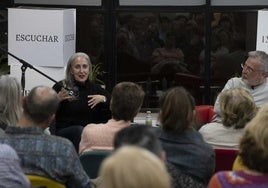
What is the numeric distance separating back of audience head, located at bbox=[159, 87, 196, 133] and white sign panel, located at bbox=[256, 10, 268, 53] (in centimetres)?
333

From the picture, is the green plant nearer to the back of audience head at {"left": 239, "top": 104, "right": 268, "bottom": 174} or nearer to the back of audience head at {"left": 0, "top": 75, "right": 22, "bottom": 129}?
the back of audience head at {"left": 0, "top": 75, "right": 22, "bottom": 129}

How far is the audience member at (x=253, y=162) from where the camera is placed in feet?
9.29

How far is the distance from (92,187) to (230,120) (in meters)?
1.09

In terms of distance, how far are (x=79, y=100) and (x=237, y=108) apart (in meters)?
2.08

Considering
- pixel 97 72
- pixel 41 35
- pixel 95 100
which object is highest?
pixel 41 35

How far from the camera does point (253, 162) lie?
9.36 feet

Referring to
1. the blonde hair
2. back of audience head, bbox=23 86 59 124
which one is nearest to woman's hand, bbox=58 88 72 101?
back of audience head, bbox=23 86 59 124

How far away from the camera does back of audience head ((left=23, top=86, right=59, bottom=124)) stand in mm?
3570

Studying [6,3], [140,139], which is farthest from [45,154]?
[6,3]

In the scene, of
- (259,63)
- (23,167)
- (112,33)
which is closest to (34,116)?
(23,167)

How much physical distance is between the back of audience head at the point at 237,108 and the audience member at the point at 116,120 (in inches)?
21.8

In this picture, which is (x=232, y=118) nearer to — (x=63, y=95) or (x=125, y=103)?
(x=125, y=103)

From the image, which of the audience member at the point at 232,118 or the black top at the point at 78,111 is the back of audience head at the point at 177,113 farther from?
the black top at the point at 78,111

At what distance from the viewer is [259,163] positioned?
2838mm
